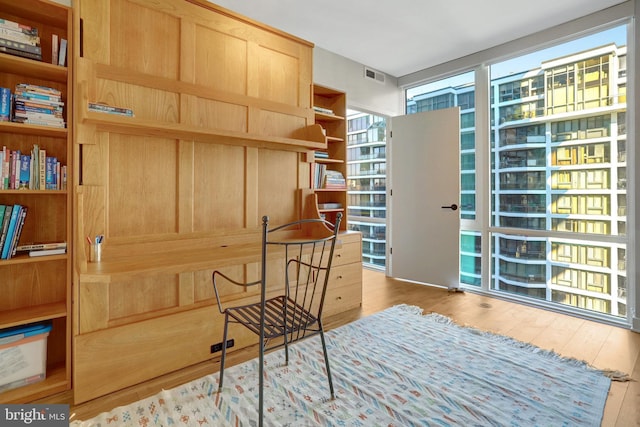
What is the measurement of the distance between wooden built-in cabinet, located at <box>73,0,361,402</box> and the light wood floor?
10 cm

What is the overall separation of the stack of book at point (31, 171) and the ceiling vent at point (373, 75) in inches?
124

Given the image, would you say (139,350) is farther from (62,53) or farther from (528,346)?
(528,346)

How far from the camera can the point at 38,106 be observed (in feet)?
5.59

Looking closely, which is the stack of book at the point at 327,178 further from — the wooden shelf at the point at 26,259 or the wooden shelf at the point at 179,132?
the wooden shelf at the point at 26,259

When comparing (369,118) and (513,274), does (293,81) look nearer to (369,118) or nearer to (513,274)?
(369,118)

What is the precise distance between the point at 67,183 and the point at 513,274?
387 centimetres

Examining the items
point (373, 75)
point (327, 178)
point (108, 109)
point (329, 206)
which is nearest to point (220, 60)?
point (108, 109)

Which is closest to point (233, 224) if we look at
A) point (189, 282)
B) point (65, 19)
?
point (189, 282)

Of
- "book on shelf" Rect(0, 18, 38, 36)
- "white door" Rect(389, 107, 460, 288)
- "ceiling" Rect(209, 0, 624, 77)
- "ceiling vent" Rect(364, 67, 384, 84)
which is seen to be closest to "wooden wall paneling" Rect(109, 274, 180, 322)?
"book on shelf" Rect(0, 18, 38, 36)

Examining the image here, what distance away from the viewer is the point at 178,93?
206 cm

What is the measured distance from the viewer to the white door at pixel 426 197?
3.71 metres

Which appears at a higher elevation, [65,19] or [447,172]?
[65,19]

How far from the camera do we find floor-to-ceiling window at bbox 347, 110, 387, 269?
4543 millimetres

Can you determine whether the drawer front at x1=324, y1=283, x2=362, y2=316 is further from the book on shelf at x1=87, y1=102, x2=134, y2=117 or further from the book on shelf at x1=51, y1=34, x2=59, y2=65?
the book on shelf at x1=51, y1=34, x2=59, y2=65
